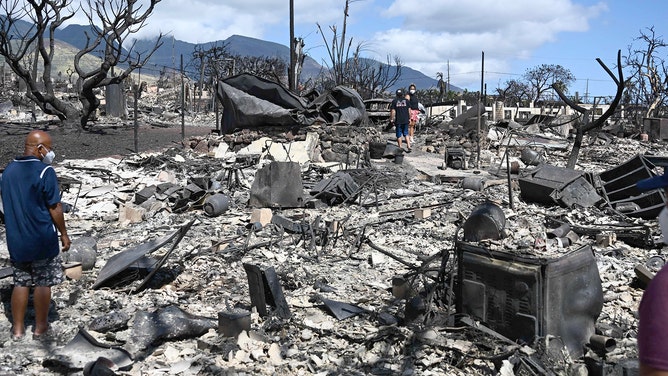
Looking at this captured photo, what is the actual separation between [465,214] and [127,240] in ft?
14.0

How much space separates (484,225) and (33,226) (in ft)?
10.5

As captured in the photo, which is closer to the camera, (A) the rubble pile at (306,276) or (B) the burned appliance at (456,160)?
(A) the rubble pile at (306,276)

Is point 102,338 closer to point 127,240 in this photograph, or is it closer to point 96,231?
point 127,240

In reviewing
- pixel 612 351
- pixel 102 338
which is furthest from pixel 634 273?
pixel 102 338

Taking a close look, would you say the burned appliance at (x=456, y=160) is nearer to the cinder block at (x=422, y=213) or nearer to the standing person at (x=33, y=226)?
the cinder block at (x=422, y=213)

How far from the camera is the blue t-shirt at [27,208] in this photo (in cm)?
439

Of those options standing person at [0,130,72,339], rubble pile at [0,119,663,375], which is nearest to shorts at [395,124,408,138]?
rubble pile at [0,119,663,375]

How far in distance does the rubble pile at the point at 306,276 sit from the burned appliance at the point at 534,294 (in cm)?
4

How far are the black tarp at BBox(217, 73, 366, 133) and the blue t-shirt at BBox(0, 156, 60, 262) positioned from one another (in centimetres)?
968

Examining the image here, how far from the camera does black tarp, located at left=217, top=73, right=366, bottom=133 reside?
1412 cm

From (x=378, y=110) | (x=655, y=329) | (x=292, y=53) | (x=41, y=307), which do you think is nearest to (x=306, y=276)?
(x=41, y=307)

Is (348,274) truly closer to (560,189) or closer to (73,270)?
(73,270)

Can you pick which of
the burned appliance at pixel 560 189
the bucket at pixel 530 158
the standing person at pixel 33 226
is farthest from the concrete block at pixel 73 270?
the bucket at pixel 530 158

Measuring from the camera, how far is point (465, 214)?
27.5ft
